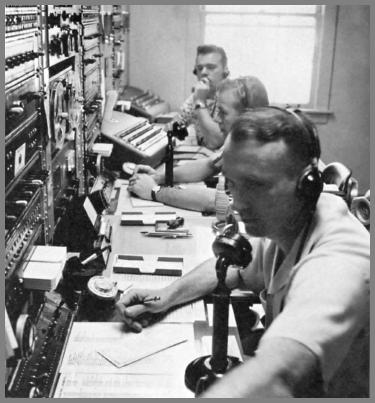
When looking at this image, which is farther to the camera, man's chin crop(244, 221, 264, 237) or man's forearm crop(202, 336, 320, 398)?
man's chin crop(244, 221, 264, 237)

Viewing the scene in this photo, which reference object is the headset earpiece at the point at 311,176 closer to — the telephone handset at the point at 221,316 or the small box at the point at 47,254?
the telephone handset at the point at 221,316

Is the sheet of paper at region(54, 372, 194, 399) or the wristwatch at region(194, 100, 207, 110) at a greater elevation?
the wristwatch at region(194, 100, 207, 110)

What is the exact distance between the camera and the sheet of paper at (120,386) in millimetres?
1447

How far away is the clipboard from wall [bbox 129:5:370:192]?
418 centimetres

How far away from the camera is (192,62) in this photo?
6090mm

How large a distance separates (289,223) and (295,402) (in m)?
0.49

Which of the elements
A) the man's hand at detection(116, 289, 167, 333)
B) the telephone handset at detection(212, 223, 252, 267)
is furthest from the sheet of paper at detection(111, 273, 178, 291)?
the telephone handset at detection(212, 223, 252, 267)

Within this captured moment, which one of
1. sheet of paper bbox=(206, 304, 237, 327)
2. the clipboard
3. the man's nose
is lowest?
sheet of paper bbox=(206, 304, 237, 327)

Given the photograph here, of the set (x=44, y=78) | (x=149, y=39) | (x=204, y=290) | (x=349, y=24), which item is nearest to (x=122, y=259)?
(x=204, y=290)

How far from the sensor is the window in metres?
6.02

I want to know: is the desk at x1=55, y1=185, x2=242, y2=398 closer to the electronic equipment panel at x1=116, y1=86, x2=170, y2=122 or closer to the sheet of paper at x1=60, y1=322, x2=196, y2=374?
the sheet of paper at x1=60, y1=322, x2=196, y2=374

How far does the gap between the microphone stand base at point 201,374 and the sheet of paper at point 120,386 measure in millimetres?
18

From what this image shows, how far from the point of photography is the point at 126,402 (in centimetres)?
140

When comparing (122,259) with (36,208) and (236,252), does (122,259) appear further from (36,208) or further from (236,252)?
(236,252)
